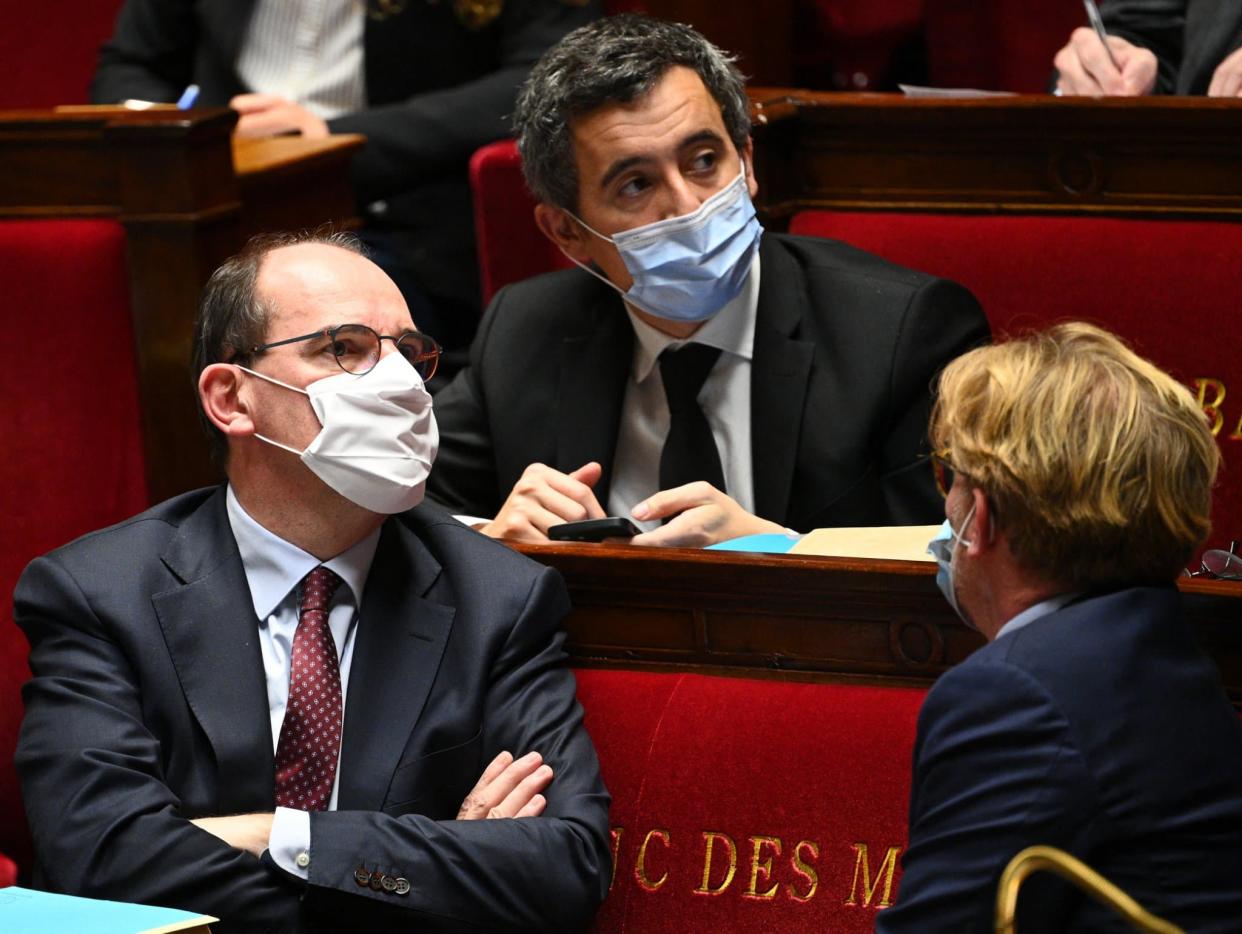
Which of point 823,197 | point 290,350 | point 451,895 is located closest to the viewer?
point 451,895

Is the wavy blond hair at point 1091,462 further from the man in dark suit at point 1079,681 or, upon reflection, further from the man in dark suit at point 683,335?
the man in dark suit at point 683,335

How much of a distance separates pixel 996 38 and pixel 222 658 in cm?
231

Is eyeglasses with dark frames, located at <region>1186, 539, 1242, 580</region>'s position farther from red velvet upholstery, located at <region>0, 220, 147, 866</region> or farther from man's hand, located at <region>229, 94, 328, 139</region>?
man's hand, located at <region>229, 94, 328, 139</region>


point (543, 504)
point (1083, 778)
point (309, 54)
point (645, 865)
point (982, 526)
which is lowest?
point (645, 865)

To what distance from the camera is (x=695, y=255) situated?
2326 millimetres

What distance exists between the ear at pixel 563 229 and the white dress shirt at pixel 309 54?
1148 millimetres

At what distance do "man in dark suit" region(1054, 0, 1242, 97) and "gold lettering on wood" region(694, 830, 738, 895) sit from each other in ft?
4.61

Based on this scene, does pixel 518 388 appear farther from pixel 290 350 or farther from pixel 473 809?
pixel 473 809

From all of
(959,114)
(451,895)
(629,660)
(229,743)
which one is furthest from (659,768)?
(959,114)

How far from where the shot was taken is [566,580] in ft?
6.30

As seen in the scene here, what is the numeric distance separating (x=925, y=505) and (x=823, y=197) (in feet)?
2.32

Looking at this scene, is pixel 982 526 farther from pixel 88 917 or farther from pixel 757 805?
pixel 88 917

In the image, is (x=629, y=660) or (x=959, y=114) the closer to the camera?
(x=629, y=660)

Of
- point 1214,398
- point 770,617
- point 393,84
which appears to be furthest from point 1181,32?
point 770,617
